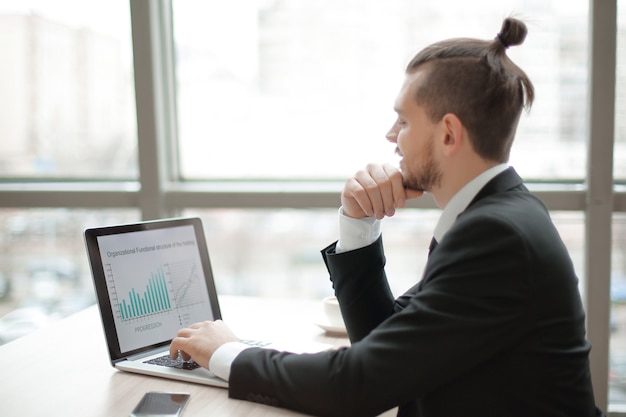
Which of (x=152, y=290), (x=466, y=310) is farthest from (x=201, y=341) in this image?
(x=466, y=310)

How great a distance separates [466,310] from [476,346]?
0.20 ft

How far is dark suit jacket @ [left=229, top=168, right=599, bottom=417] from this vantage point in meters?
1.08

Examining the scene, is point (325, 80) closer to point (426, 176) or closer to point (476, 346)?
point (426, 176)

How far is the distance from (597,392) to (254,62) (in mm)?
1936

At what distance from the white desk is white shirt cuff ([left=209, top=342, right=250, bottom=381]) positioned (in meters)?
0.04

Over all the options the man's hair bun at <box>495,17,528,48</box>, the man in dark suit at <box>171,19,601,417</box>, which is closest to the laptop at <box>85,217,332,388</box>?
the man in dark suit at <box>171,19,601,417</box>

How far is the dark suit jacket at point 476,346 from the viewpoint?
1.08 meters

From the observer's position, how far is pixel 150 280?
1542 mm

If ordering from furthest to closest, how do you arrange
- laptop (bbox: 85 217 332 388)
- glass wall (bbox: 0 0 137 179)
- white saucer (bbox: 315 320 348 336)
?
glass wall (bbox: 0 0 137 179)
white saucer (bbox: 315 320 348 336)
laptop (bbox: 85 217 332 388)

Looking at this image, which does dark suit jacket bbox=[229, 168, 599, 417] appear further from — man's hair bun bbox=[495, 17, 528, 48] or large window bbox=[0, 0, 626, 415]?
large window bbox=[0, 0, 626, 415]

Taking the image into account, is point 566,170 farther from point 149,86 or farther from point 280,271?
point 149,86

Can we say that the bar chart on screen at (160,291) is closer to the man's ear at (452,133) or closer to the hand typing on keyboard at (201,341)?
the hand typing on keyboard at (201,341)

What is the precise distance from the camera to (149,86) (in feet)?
9.08

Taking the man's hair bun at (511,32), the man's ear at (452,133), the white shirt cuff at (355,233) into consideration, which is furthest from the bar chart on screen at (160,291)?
the man's hair bun at (511,32)
